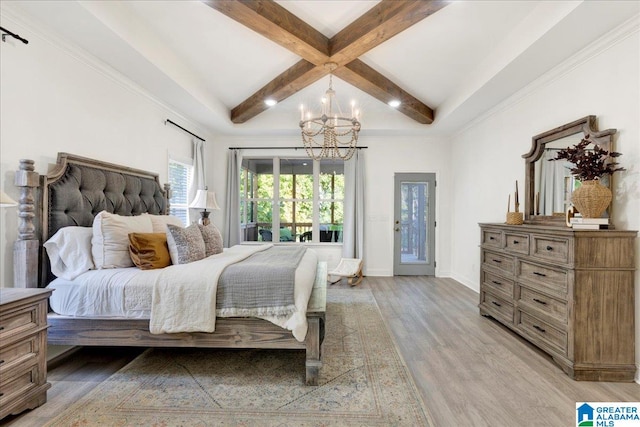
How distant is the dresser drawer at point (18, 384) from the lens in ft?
5.33

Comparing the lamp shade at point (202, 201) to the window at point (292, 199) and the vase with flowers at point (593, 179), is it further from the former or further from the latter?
the vase with flowers at point (593, 179)

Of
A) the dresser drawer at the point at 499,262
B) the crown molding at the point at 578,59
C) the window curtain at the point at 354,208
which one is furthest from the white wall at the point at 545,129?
the window curtain at the point at 354,208

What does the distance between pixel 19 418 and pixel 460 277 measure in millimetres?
5313

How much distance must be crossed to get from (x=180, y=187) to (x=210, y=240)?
1.80 m

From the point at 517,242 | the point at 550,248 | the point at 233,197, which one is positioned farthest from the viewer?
the point at 233,197

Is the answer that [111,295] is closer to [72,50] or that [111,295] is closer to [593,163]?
[72,50]

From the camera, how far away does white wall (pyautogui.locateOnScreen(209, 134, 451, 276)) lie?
555 cm

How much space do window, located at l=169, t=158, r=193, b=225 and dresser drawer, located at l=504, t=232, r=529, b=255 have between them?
13.6 feet

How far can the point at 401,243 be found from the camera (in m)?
5.62

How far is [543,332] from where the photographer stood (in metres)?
2.54

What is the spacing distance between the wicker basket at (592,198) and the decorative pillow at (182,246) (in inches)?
124

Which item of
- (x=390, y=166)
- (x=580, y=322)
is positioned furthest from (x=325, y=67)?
(x=580, y=322)

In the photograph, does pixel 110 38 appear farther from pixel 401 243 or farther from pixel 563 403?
pixel 401 243

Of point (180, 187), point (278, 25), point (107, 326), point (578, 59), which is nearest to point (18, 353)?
point (107, 326)
